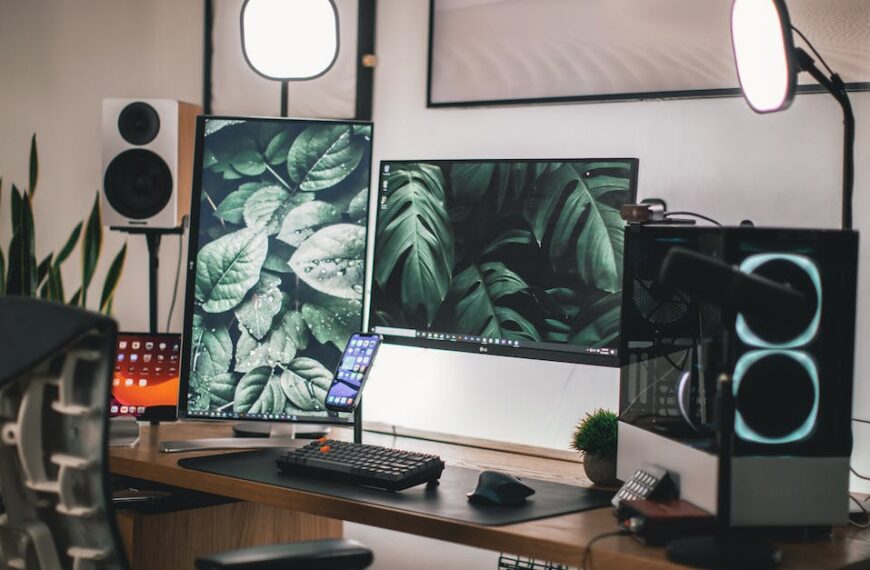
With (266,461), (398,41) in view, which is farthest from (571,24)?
(266,461)

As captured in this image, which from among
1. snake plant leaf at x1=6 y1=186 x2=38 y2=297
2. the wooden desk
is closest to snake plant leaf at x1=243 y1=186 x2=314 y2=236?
the wooden desk

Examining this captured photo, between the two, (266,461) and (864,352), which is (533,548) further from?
(864,352)

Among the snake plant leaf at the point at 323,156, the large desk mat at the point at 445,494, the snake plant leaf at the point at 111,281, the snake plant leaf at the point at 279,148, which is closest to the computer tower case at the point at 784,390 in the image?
the large desk mat at the point at 445,494

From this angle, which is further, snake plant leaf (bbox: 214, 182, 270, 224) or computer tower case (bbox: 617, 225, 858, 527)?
snake plant leaf (bbox: 214, 182, 270, 224)

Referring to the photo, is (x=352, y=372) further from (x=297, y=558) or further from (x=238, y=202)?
(x=297, y=558)

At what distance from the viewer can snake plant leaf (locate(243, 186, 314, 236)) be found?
7.57 ft

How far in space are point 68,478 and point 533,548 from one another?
25.8 inches

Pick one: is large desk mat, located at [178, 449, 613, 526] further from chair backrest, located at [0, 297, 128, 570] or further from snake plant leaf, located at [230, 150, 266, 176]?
snake plant leaf, located at [230, 150, 266, 176]

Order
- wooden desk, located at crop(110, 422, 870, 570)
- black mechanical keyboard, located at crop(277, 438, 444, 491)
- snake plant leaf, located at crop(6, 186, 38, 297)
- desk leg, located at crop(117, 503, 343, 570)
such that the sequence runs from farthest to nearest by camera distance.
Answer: snake plant leaf, located at crop(6, 186, 38, 297) → desk leg, located at crop(117, 503, 343, 570) → black mechanical keyboard, located at crop(277, 438, 444, 491) → wooden desk, located at crop(110, 422, 870, 570)

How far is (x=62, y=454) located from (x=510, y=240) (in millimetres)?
1000

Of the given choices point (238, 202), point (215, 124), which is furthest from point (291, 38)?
point (238, 202)

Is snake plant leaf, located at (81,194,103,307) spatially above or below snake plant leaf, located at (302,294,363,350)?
above

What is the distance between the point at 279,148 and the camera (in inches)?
91.5

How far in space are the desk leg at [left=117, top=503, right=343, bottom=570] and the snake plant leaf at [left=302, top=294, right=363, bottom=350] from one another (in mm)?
433
